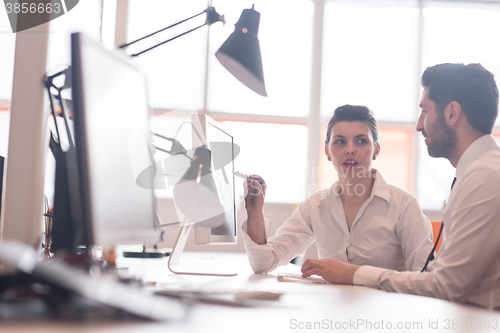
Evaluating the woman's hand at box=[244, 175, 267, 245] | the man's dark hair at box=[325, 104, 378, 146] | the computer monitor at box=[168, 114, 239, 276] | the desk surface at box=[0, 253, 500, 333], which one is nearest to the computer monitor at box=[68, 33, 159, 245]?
the desk surface at box=[0, 253, 500, 333]

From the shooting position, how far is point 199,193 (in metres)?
1.12

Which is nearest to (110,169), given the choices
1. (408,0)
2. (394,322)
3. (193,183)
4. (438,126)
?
(193,183)

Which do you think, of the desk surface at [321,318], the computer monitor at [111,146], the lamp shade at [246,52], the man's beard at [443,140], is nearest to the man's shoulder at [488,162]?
the man's beard at [443,140]

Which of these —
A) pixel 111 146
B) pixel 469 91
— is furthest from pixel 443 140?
pixel 111 146

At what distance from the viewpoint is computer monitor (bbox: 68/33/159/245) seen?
A: 595 mm

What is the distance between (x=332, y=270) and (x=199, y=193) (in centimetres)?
50

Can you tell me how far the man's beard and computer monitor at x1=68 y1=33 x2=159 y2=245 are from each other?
3.36 feet

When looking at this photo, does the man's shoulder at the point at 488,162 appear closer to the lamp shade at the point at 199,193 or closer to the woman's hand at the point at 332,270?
the woman's hand at the point at 332,270

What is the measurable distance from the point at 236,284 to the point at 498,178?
2.65 feet

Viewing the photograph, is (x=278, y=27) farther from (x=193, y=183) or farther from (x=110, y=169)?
(x=110, y=169)

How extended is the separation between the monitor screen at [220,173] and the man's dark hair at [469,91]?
0.80 metres

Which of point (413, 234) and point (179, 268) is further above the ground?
point (413, 234)

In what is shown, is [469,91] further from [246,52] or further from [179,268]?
[179,268]

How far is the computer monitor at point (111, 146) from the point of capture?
0.60 meters
